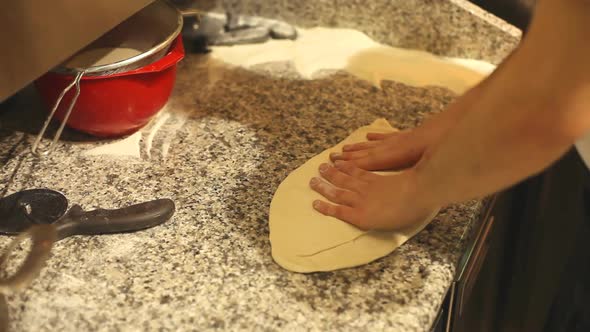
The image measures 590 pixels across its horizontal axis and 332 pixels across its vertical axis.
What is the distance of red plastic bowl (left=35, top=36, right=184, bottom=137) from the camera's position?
0.68m

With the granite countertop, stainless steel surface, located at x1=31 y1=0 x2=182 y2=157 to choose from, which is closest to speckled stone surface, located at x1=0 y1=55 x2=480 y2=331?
the granite countertop

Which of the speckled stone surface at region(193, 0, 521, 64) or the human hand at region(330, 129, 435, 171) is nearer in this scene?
the human hand at region(330, 129, 435, 171)

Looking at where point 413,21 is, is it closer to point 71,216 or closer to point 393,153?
point 393,153

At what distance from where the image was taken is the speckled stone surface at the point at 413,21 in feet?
3.03

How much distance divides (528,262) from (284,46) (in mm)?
556

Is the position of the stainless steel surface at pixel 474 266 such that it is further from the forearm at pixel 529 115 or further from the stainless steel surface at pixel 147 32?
the stainless steel surface at pixel 147 32

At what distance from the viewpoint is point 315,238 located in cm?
60

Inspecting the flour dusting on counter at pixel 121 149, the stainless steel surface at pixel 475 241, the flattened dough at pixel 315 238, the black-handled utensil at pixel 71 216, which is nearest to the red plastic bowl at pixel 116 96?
the flour dusting on counter at pixel 121 149

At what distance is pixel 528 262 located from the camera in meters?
0.89

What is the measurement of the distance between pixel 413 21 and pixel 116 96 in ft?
1.77

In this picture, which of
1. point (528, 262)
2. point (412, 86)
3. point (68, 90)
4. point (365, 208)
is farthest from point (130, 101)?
point (528, 262)

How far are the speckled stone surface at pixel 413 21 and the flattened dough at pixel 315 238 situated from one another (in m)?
0.45

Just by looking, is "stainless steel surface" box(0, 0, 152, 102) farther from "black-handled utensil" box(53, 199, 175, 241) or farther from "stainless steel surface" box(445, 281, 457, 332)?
"stainless steel surface" box(445, 281, 457, 332)

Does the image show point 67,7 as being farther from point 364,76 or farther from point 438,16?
point 438,16
